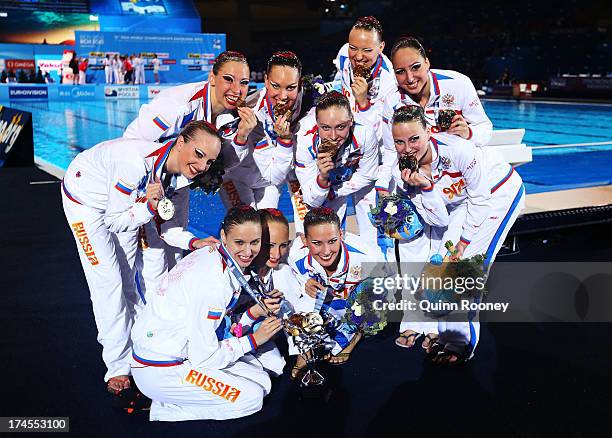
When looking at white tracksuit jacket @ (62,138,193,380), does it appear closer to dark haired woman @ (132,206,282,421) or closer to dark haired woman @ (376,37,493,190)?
dark haired woman @ (132,206,282,421)

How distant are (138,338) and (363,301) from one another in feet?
3.99

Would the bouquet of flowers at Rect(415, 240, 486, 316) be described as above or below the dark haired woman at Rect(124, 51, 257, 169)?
below

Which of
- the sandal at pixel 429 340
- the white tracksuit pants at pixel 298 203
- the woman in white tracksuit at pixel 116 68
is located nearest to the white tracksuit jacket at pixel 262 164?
the white tracksuit pants at pixel 298 203

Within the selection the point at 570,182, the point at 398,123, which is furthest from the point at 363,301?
the point at 570,182

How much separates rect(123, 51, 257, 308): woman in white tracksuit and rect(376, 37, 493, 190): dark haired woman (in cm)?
91

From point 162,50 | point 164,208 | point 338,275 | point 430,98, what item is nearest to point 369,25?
point 430,98

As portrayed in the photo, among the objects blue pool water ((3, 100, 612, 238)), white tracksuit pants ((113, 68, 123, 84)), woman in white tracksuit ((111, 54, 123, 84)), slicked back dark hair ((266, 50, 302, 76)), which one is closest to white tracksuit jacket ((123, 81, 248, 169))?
slicked back dark hair ((266, 50, 302, 76))

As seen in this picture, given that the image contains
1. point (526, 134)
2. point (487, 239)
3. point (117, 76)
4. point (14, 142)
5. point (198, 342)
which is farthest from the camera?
point (117, 76)

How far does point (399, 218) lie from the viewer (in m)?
3.42

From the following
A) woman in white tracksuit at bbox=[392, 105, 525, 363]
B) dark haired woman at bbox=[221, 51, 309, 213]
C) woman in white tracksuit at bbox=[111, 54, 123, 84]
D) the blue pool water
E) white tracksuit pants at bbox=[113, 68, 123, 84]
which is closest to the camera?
woman in white tracksuit at bbox=[392, 105, 525, 363]

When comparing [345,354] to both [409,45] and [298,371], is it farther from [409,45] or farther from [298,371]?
[409,45]

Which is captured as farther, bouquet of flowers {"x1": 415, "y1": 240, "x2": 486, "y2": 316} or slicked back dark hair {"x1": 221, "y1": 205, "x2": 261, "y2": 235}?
bouquet of flowers {"x1": 415, "y1": 240, "x2": 486, "y2": 316}

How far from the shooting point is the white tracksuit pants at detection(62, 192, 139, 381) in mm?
3221

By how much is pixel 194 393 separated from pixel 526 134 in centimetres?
1160
